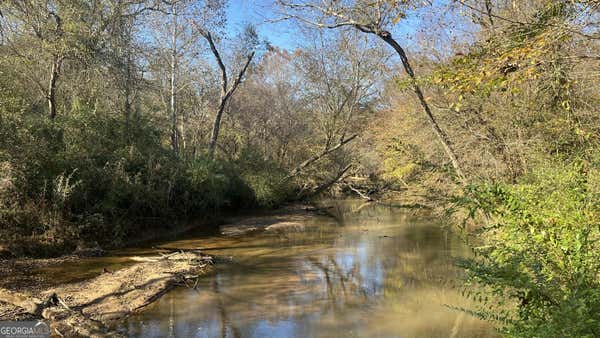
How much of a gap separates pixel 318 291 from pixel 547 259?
18.4ft

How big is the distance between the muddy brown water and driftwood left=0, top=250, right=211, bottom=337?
354mm

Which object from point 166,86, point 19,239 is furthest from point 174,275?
point 166,86

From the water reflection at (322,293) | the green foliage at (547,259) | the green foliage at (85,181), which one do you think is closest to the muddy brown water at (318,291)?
the water reflection at (322,293)

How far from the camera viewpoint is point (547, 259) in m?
3.66

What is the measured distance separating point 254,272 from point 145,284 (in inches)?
98.2

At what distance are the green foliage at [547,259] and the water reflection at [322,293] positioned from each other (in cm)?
292

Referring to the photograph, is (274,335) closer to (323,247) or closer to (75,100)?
(323,247)

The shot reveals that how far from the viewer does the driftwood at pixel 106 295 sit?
6.19 m

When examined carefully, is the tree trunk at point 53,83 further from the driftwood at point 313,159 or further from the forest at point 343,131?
the driftwood at point 313,159

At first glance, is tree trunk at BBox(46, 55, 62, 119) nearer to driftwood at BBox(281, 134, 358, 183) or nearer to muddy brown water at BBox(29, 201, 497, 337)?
muddy brown water at BBox(29, 201, 497, 337)

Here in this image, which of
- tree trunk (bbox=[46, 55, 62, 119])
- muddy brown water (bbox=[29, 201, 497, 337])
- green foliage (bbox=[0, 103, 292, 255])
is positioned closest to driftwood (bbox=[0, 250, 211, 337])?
muddy brown water (bbox=[29, 201, 497, 337])

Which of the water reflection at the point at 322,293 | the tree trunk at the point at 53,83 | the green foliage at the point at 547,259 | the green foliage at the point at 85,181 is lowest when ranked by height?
the water reflection at the point at 322,293

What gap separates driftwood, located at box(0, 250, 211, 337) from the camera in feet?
20.3

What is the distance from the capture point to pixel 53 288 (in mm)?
8031
